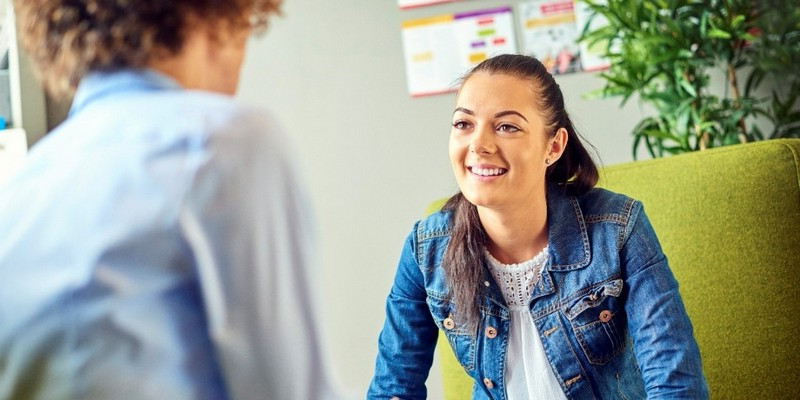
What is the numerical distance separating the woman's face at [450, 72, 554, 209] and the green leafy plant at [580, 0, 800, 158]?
0.89m

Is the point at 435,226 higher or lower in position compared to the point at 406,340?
higher

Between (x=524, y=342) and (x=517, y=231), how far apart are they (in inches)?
7.8

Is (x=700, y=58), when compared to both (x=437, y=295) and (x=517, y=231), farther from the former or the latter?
(x=437, y=295)

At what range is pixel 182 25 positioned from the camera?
0.68 meters

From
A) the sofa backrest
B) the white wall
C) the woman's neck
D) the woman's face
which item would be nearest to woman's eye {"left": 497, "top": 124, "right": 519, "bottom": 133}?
the woman's face

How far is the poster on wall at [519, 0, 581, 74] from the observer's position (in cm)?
282

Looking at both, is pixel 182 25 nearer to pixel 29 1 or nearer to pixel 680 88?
pixel 29 1

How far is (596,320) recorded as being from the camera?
4.87ft

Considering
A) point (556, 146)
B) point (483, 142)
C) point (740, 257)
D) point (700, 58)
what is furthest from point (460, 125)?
point (700, 58)

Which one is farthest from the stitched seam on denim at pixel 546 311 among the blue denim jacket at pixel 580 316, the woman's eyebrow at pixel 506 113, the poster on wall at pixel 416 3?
the poster on wall at pixel 416 3

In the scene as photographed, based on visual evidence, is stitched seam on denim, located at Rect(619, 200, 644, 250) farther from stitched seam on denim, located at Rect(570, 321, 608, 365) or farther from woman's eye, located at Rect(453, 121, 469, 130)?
woman's eye, located at Rect(453, 121, 469, 130)

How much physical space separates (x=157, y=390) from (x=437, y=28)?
2.41 m

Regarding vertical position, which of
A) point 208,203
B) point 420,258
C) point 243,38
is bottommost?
point 420,258

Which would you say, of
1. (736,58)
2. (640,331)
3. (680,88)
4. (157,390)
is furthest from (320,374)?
(736,58)
